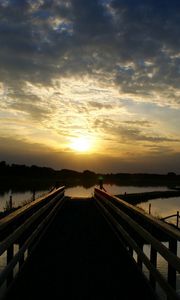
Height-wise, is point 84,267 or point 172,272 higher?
point 172,272

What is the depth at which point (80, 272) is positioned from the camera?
8180 mm

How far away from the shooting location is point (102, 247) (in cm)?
1125

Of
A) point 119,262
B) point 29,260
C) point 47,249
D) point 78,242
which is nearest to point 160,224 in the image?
point 119,262

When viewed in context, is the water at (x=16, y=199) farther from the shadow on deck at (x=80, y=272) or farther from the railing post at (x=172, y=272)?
the railing post at (x=172, y=272)

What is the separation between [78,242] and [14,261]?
5.02 m

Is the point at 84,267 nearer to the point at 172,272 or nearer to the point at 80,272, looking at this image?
the point at 80,272

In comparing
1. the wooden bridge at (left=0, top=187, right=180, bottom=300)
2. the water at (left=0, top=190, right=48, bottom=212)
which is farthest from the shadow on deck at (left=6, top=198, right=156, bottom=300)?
the water at (left=0, top=190, right=48, bottom=212)

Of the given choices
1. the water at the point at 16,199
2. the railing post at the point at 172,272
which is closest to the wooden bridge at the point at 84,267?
the railing post at the point at 172,272

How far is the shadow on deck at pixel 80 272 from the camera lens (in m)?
6.75

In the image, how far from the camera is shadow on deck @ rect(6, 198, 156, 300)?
266 inches

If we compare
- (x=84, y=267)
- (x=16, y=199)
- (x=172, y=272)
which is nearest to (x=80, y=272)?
(x=84, y=267)

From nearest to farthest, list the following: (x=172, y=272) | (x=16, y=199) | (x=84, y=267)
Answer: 1. (x=172, y=272)
2. (x=84, y=267)
3. (x=16, y=199)

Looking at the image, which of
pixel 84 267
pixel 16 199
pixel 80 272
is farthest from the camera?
pixel 16 199

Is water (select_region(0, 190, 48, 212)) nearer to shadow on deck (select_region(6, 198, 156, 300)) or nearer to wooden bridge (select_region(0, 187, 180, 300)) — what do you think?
shadow on deck (select_region(6, 198, 156, 300))
